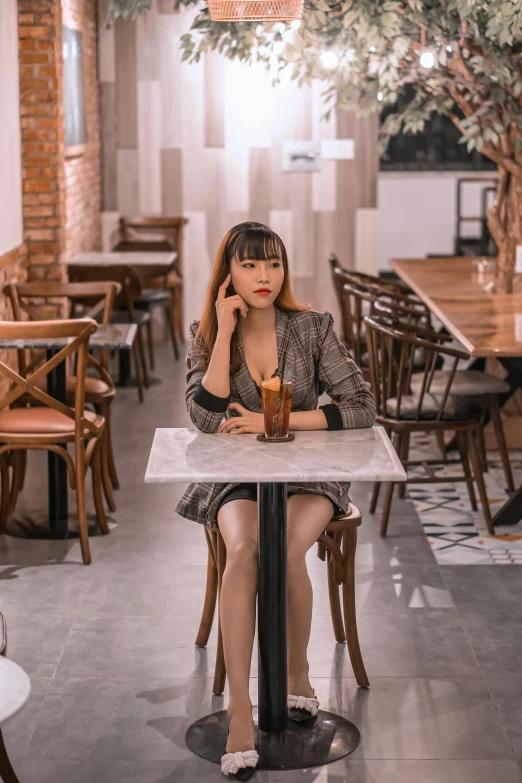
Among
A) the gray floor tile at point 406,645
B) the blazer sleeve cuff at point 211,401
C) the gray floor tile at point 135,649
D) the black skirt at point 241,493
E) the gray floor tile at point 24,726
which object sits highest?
the blazer sleeve cuff at point 211,401

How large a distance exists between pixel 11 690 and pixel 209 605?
59.2 inches

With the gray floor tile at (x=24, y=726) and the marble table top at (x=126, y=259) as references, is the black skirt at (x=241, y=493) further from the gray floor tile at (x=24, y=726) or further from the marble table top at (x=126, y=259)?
the marble table top at (x=126, y=259)

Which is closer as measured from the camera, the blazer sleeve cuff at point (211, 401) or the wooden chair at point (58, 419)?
the blazer sleeve cuff at point (211, 401)

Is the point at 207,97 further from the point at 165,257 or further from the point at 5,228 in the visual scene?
the point at 5,228

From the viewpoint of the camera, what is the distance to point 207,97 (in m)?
8.64

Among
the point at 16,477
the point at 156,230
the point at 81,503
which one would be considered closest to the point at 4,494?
the point at 16,477

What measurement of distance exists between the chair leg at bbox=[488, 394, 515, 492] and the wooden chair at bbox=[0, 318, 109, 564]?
64.8 inches

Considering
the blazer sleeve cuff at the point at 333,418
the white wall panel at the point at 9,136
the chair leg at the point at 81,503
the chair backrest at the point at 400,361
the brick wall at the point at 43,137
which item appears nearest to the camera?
the blazer sleeve cuff at the point at 333,418

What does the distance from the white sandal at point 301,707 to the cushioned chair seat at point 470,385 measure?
204 cm

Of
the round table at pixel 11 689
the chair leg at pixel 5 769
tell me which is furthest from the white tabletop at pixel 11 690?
the chair leg at pixel 5 769

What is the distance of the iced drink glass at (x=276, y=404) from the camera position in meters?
2.72

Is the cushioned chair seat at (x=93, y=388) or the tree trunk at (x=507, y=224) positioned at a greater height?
the tree trunk at (x=507, y=224)

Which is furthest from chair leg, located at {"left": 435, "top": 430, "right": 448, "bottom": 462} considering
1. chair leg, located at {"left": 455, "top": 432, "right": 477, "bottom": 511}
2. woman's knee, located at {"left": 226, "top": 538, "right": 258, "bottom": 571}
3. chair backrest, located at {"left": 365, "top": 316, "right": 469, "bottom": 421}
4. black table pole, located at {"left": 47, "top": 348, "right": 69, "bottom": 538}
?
woman's knee, located at {"left": 226, "top": 538, "right": 258, "bottom": 571}

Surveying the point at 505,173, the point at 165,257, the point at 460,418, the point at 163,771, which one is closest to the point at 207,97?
the point at 165,257
